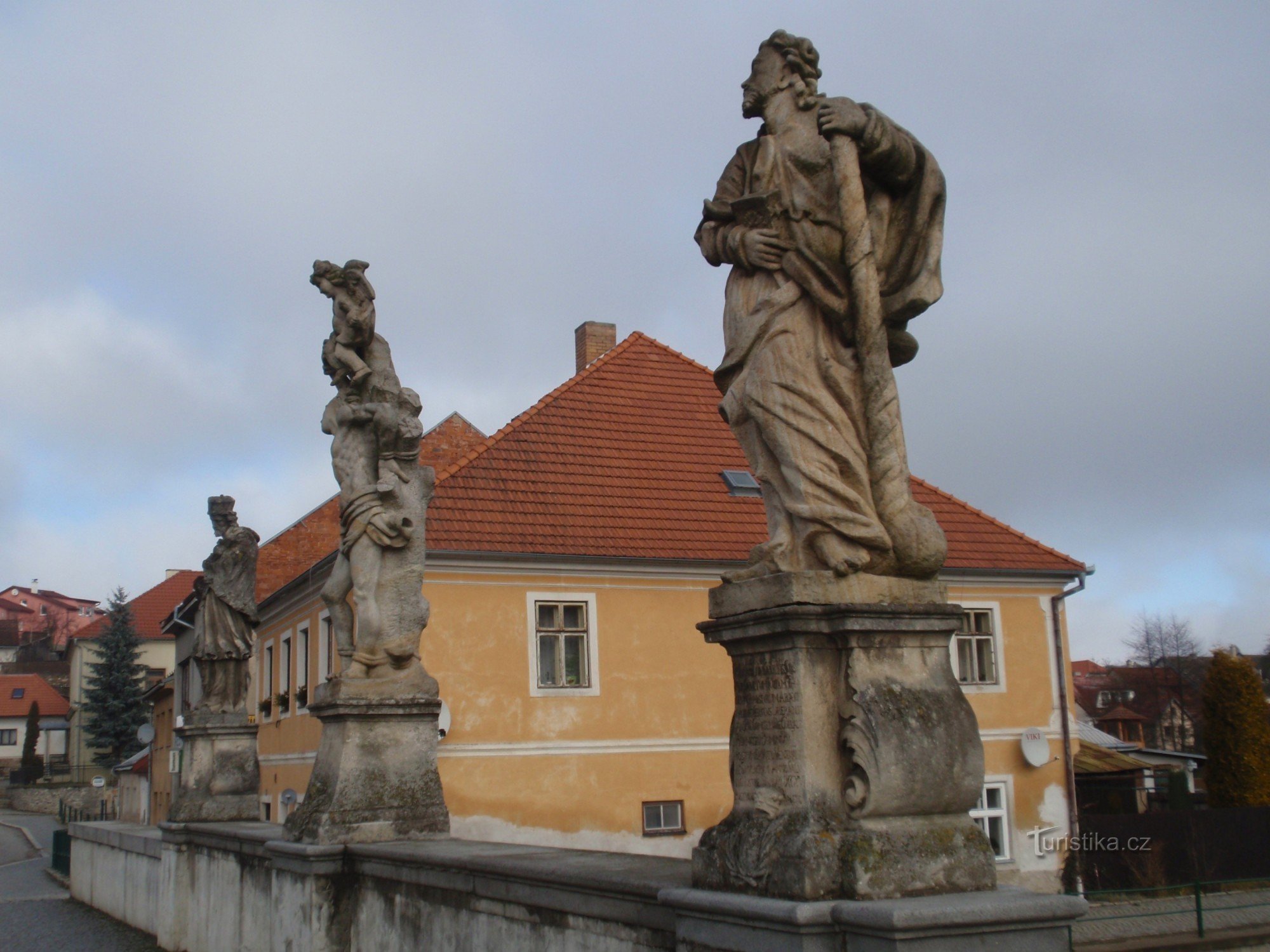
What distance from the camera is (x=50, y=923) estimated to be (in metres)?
15.0

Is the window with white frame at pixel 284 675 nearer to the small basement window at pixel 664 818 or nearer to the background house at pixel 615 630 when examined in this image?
the background house at pixel 615 630

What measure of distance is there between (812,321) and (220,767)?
A: 8703 mm

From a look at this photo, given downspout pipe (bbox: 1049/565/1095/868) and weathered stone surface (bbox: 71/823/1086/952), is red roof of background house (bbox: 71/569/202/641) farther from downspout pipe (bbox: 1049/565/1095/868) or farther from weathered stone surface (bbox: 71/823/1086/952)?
weathered stone surface (bbox: 71/823/1086/952)

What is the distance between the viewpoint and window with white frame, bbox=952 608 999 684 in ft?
73.2

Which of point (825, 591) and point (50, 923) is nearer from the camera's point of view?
point (825, 591)

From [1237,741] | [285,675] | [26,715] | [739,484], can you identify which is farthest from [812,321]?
[26,715]

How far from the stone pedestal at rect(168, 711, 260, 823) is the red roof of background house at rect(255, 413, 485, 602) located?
55.7 ft

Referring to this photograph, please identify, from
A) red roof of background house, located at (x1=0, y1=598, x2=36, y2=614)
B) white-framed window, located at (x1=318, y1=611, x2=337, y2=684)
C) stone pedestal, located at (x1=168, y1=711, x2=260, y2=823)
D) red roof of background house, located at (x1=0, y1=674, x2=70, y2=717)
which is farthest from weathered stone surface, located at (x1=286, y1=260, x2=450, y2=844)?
red roof of background house, located at (x1=0, y1=598, x2=36, y2=614)

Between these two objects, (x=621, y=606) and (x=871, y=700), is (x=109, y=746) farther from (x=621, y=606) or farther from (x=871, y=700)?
(x=871, y=700)

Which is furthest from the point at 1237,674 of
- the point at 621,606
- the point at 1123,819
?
the point at 621,606

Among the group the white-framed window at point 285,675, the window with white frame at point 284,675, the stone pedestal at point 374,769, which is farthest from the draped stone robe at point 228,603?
the window with white frame at point 284,675

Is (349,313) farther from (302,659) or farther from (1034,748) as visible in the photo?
(1034,748)

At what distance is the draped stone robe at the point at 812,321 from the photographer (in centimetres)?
383

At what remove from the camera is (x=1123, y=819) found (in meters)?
21.5
